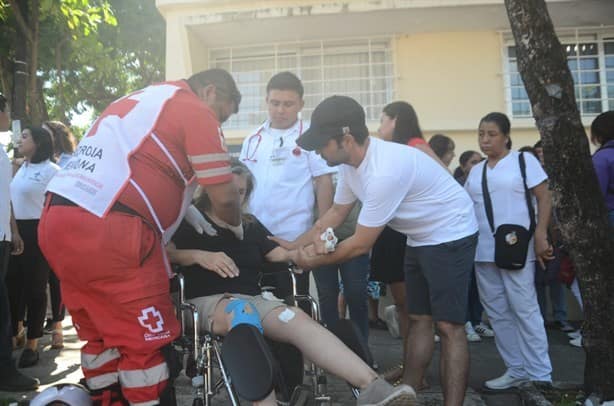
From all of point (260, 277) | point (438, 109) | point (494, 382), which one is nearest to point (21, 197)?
point (260, 277)

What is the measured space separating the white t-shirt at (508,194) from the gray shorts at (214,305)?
6.51 ft

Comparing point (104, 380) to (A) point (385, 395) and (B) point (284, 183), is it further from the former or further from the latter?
(B) point (284, 183)

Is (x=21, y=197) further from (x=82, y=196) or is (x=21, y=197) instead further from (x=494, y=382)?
(x=494, y=382)

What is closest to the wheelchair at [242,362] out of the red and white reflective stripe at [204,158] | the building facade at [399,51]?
the red and white reflective stripe at [204,158]

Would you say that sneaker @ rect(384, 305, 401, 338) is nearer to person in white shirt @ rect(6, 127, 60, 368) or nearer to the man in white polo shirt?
the man in white polo shirt

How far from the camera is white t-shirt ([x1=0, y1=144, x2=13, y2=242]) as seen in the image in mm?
4246

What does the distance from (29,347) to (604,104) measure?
801 cm

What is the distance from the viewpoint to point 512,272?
4.10 meters

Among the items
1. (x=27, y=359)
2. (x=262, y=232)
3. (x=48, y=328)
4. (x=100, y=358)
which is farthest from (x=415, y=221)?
(x=48, y=328)

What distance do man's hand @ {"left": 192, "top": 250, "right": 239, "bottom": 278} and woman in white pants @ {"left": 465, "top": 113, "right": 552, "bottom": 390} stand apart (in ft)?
7.16

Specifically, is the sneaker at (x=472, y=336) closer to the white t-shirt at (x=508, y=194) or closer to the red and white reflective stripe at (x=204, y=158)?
the white t-shirt at (x=508, y=194)

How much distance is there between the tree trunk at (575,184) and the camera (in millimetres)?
3541

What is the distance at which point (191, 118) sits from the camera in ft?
8.23

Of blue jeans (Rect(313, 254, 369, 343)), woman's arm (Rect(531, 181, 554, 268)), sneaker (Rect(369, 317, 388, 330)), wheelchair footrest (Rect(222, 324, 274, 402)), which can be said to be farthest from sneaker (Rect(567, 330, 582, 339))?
wheelchair footrest (Rect(222, 324, 274, 402))
